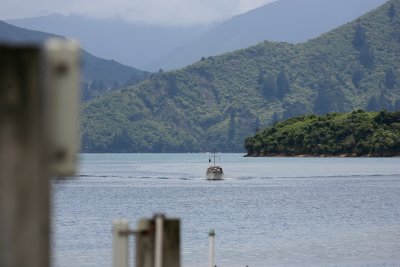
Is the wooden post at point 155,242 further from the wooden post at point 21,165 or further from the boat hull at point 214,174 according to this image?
the boat hull at point 214,174

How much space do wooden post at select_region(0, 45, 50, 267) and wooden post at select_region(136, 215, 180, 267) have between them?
146 inches

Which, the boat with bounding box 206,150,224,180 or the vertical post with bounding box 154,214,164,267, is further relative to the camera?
the boat with bounding box 206,150,224,180

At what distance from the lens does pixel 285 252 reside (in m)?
51.2

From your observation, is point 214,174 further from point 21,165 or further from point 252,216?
point 21,165

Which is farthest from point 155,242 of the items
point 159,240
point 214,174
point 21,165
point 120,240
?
point 214,174

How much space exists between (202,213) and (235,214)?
7.96ft

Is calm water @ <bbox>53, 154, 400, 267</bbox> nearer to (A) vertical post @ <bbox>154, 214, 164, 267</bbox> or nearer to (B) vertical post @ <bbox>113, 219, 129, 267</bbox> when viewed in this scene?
(A) vertical post @ <bbox>154, 214, 164, 267</bbox>

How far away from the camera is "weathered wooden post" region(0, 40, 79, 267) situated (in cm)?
603

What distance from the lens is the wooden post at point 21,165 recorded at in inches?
237

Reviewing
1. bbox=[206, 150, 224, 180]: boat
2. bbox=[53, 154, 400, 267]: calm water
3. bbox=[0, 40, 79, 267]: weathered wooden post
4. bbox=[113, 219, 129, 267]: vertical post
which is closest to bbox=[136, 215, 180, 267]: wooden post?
bbox=[113, 219, 129, 267]: vertical post

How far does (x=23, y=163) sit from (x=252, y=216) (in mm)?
76847

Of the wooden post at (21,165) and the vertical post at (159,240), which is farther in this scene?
the vertical post at (159,240)

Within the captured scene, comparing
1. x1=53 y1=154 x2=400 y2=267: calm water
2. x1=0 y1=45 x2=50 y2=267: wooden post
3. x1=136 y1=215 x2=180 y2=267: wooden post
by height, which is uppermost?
x1=0 y1=45 x2=50 y2=267: wooden post

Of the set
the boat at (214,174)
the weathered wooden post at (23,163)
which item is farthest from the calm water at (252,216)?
the weathered wooden post at (23,163)
